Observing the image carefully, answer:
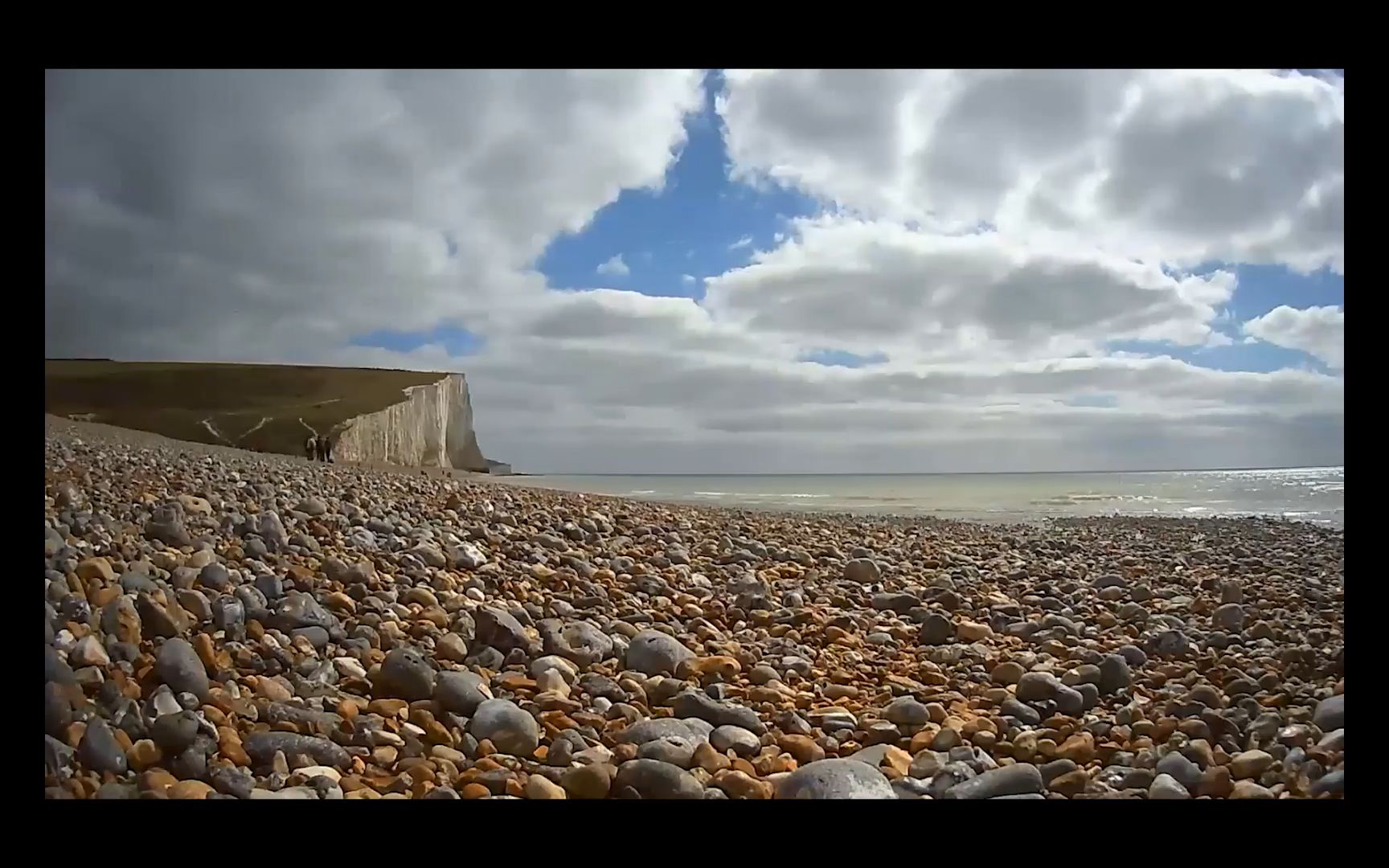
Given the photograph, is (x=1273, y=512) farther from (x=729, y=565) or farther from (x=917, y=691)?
(x=917, y=691)

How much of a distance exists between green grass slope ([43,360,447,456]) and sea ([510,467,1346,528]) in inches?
54.1

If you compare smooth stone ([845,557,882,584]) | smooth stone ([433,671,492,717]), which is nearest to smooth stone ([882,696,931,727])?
smooth stone ([433,671,492,717])

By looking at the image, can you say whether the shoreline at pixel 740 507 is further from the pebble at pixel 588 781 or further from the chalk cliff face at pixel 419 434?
the pebble at pixel 588 781

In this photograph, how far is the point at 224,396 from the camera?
5.55 meters

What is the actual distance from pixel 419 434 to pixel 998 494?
6648 millimetres

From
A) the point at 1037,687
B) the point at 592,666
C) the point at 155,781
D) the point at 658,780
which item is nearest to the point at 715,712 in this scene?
the point at 658,780

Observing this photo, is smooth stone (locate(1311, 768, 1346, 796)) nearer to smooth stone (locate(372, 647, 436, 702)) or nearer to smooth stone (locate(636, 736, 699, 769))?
smooth stone (locate(636, 736, 699, 769))

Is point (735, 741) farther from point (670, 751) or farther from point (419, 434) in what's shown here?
point (419, 434)

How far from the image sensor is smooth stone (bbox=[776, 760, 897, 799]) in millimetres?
1791

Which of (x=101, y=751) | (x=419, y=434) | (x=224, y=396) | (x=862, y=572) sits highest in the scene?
(x=224, y=396)

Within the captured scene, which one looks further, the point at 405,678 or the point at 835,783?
the point at 405,678

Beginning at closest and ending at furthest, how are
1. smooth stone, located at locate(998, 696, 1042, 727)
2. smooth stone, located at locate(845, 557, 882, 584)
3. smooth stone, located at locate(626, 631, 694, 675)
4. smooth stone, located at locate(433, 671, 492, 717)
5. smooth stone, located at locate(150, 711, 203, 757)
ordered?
smooth stone, located at locate(150, 711, 203, 757), smooth stone, located at locate(433, 671, 492, 717), smooth stone, located at locate(998, 696, 1042, 727), smooth stone, located at locate(626, 631, 694, 675), smooth stone, located at locate(845, 557, 882, 584)
